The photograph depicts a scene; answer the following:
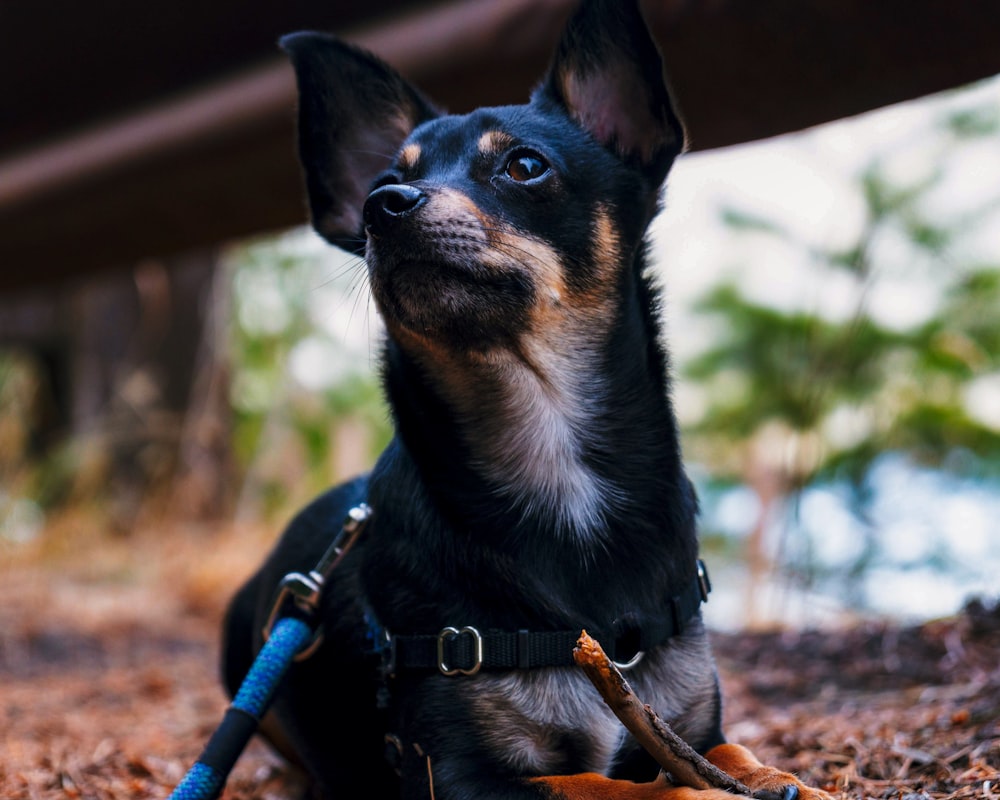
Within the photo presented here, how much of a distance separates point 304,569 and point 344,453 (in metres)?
6.74

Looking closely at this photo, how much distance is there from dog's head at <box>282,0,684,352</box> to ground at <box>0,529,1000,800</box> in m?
1.30

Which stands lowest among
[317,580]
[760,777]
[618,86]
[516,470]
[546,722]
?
[760,777]

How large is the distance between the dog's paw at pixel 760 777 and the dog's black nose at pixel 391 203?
1.35 meters

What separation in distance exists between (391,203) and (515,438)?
2.04 feet

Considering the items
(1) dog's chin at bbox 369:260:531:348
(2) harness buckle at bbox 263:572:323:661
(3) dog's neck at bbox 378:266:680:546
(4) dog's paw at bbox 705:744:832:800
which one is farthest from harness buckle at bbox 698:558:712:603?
(2) harness buckle at bbox 263:572:323:661

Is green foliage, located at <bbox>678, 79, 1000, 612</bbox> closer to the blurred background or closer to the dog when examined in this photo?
the blurred background

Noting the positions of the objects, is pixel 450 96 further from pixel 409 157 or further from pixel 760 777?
pixel 760 777

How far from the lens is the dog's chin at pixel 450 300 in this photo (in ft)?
7.58

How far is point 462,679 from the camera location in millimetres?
2111

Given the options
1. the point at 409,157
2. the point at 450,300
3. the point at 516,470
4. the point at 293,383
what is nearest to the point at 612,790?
the point at 516,470

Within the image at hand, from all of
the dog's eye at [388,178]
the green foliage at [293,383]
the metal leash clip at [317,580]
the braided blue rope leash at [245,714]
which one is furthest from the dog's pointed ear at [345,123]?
the green foliage at [293,383]

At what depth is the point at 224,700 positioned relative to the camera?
13.7ft

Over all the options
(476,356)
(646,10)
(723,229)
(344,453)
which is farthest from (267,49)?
(344,453)

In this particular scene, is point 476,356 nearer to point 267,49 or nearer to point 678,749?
point 678,749
